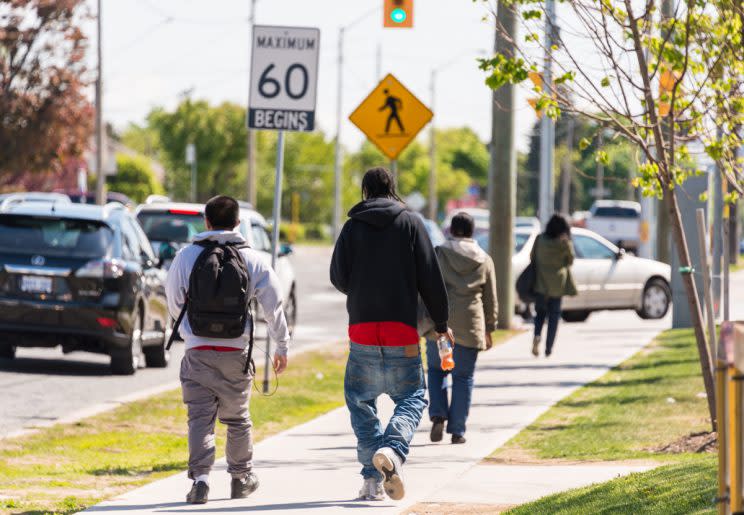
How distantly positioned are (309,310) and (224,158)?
59.6 m

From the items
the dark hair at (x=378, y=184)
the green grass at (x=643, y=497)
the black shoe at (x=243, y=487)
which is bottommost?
the black shoe at (x=243, y=487)

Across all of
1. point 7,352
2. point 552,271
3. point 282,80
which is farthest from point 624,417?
point 7,352

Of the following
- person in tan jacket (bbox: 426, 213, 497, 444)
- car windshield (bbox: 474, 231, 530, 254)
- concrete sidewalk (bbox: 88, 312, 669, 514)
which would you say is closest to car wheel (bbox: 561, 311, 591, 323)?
car windshield (bbox: 474, 231, 530, 254)

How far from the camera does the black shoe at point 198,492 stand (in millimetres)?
8430

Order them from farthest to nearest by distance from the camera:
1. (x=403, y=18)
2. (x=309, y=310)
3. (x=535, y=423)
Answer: (x=309, y=310) → (x=403, y=18) → (x=535, y=423)

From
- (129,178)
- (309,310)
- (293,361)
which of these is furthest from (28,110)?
(129,178)

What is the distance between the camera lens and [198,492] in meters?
8.42

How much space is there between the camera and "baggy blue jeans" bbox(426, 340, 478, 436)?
36.8 ft

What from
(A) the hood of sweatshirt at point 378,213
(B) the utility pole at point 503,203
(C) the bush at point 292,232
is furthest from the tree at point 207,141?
(A) the hood of sweatshirt at point 378,213

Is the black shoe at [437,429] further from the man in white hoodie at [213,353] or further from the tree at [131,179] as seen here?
the tree at [131,179]

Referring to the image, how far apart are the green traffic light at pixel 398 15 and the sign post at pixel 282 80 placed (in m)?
3.04

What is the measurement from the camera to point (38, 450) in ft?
35.2

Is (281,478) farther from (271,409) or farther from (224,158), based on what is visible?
(224,158)

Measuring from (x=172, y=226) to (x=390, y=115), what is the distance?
4.34 meters
